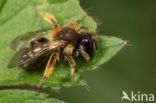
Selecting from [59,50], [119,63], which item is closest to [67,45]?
[59,50]

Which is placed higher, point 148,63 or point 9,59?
point 9,59

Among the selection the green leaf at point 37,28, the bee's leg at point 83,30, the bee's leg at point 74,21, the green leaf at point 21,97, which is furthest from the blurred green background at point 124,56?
the green leaf at point 21,97

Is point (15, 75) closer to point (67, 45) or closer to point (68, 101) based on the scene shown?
point (67, 45)

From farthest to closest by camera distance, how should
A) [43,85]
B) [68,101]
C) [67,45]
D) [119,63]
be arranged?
[119,63]
[68,101]
[67,45]
[43,85]

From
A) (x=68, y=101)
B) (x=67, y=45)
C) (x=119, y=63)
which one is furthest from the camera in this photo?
(x=119, y=63)

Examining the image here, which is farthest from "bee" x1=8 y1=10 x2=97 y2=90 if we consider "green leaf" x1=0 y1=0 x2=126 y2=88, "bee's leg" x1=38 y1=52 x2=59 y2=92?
"green leaf" x1=0 y1=0 x2=126 y2=88

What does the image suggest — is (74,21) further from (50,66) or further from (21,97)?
(21,97)

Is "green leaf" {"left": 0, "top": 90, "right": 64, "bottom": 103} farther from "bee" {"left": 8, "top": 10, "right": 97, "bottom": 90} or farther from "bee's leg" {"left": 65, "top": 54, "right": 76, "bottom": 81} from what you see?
"bee's leg" {"left": 65, "top": 54, "right": 76, "bottom": 81}

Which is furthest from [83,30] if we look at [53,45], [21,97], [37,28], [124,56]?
[124,56]
